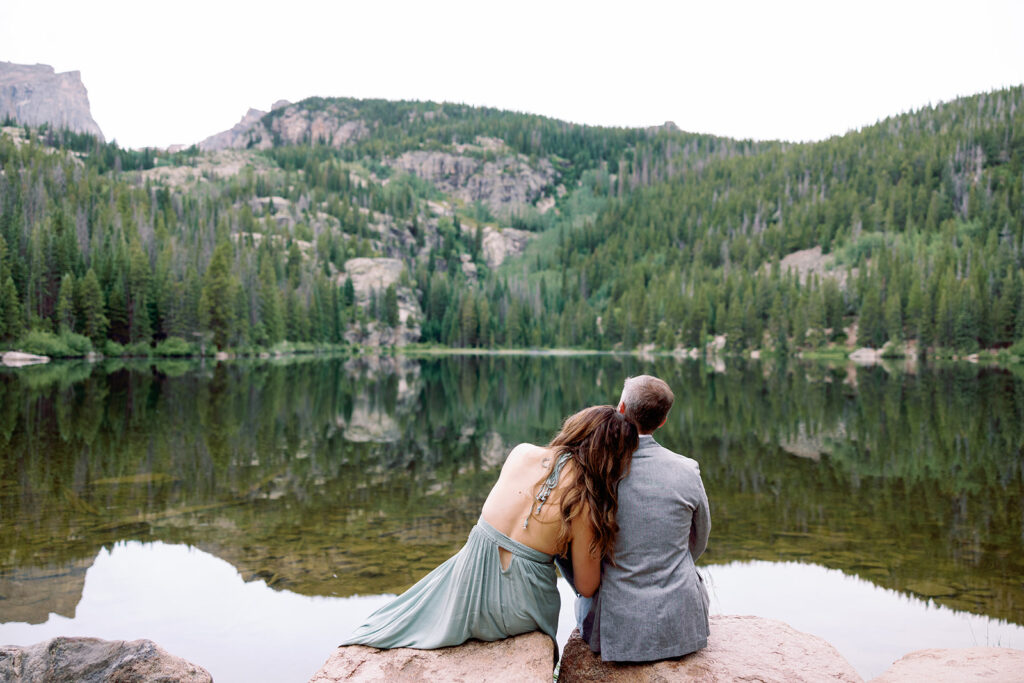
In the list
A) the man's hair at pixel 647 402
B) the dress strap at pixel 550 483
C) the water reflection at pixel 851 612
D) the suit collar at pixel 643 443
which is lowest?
the water reflection at pixel 851 612

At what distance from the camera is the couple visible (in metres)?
4.22

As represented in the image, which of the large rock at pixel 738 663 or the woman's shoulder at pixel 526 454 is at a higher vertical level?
the woman's shoulder at pixel 526 454

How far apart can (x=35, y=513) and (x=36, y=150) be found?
6432 inches

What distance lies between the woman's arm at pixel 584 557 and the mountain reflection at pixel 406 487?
4.02 m

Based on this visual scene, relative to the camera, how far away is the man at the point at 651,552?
4.28 m

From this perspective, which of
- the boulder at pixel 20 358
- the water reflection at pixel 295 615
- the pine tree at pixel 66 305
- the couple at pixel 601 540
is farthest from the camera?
the pine tree at pixel 66 305

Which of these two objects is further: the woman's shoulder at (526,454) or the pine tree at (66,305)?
the pine tree at (66,305)

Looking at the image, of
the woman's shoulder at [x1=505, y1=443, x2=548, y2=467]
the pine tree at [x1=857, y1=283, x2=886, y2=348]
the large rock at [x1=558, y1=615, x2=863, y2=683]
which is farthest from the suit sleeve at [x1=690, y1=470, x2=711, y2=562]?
the pine tree at [x1=857, y1=283, x2=886, y2=348]

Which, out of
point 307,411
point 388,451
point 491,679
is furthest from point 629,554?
point 307,411

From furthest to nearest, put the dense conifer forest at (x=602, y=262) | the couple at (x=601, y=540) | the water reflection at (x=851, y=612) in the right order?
the dense conifer forest at (x=602, y=262) → the water reflection at (x=851, y=612) → the couple at (x=601, y=540)

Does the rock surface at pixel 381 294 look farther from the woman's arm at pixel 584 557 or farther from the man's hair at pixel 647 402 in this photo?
the man's hair at pixel 647 402

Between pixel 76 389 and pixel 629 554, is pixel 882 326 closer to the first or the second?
pixel 76 389

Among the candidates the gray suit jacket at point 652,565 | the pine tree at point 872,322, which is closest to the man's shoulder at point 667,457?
the gray suit jacket at point 652,565

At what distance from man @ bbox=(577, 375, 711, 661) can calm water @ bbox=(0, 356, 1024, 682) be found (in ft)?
9.71
